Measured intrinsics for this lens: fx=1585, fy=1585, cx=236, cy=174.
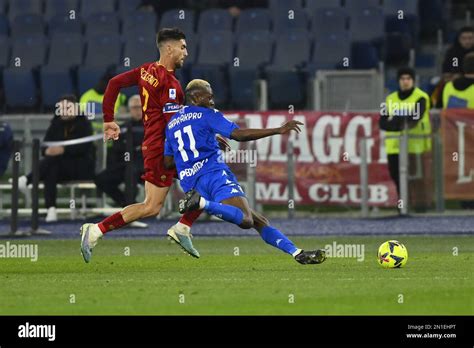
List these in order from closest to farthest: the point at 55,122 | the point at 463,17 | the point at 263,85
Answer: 1. the point at 55,122
2. the point at 263,85
3. the point at 463,17

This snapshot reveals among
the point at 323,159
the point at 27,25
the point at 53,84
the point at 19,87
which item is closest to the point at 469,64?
the point at 323,159

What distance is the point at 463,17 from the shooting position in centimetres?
3028

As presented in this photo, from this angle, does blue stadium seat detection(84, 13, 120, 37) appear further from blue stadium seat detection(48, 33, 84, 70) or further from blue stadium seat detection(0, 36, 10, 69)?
blue stadium seat detection(0, 36, 10, 69)

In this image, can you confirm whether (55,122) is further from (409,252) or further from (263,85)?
(409,252)

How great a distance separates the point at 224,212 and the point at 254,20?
14752 mm

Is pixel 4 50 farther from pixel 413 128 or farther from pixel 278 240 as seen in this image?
pixel 278 240

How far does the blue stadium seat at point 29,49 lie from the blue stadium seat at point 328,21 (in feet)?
16.9

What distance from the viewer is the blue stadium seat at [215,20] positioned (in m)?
29.7

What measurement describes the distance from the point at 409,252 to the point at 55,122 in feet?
25.1

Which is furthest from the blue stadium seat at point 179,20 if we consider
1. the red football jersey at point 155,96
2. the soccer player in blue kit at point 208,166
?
the soccer player in blue kit at point 208,166

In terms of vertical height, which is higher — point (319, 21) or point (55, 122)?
point (319, 21)
